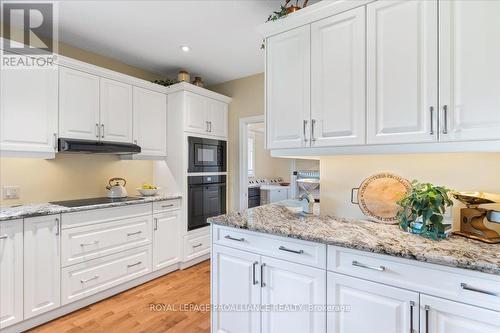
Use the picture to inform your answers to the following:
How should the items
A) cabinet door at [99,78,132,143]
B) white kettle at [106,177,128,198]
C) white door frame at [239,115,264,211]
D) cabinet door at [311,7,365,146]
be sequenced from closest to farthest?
cabinet door at [311,7,365,146]
cabinet door at [99,78,132,143]
white kettle at [106,177,128,198]
white door frame at [239,115,264,211]

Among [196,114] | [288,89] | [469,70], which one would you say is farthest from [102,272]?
[469,70]

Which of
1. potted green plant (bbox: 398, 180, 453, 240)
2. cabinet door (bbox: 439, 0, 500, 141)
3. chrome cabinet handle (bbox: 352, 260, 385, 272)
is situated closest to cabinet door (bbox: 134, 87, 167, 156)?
chrome cabinet handle (bbox: 352, 260, 385, 272)

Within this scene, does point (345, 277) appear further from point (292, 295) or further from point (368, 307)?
point (292, 295)

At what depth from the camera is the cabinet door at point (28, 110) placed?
218 cm

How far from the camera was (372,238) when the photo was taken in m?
1.39

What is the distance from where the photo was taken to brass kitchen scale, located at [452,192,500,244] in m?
1.34

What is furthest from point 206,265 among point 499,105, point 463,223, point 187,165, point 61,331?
point 499,105

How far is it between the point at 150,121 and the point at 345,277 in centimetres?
282

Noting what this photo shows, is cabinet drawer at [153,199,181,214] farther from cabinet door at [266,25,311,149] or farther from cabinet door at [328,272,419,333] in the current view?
cabinet door at [328,272,419,333]

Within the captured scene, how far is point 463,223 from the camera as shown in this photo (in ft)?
4.75

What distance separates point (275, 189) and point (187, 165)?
112 inches

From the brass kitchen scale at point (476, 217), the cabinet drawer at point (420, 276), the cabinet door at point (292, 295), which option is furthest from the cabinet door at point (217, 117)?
the brass kitchen scale at point (476, 217)

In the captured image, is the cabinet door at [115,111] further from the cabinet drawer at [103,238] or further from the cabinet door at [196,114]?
the cabinet drawer at [103,238]

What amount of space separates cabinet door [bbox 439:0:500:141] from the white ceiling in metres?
1.31
